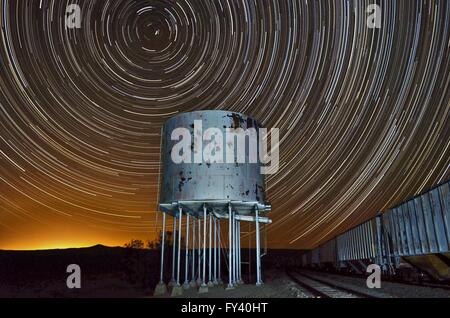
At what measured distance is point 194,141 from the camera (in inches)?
752

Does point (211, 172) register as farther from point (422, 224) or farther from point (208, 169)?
point (422, 224)

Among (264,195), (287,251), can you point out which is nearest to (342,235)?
(264,195)

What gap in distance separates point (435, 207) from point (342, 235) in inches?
576

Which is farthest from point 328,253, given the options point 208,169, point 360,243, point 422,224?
point 422,224

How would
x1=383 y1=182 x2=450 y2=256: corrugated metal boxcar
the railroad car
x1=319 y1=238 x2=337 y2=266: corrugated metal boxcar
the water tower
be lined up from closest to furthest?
x1=383 y1=182 x2=450 y2=256: corrugated metal boxcar < the railroad car < the water tower < x1=319 y1=238 x2=337 y2=266: corrugated metal boxcar

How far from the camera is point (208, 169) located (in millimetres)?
18516

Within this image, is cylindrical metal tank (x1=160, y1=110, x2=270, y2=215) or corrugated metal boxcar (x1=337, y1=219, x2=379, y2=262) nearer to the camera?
cylindrical metal tank (x1=160, y1=110, x2=270, y2=215)

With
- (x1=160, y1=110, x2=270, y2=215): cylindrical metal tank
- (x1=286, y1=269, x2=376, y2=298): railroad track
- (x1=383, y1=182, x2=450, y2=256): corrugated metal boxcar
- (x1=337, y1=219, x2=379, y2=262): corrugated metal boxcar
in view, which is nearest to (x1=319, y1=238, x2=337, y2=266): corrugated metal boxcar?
(x1=337, y1=219, x2=379, y2=262): corrugated metal boxcar

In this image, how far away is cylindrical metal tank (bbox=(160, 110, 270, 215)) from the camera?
18.4m

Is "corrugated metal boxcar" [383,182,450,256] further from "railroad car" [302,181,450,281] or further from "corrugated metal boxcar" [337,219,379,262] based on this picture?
"corrugated metal boxcar" [337,219,379,262]

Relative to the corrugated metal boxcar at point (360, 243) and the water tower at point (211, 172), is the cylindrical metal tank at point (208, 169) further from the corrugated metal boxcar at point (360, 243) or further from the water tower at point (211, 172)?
the corrugated metal boxcar at point (360, 243)

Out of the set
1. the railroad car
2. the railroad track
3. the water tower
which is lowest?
the railroad track

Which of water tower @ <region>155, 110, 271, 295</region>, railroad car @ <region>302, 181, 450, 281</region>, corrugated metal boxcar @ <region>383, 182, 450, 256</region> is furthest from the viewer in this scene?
water tower @ <region>155, 110, 271, 295</region>

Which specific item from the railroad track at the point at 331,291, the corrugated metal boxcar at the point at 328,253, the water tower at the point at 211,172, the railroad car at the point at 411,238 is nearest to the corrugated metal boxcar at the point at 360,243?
the railroad car at the point at 411,238
